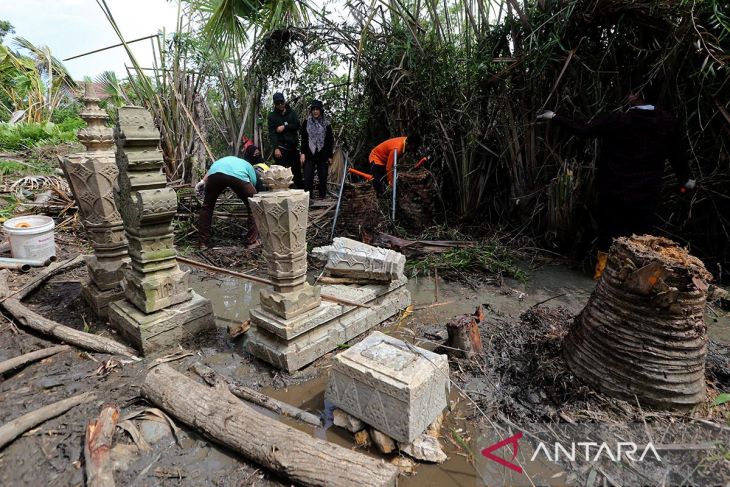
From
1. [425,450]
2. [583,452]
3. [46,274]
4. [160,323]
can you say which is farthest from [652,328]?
[46,274]

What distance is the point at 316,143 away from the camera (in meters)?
7.12

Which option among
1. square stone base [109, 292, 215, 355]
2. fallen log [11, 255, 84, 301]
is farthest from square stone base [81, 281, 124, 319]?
fallen log [11, 255, 84, 301]

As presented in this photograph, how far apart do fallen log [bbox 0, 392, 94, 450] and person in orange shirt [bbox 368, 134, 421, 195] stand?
481 cm

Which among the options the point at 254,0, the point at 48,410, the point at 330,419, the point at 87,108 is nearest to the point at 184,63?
the point at 254,0

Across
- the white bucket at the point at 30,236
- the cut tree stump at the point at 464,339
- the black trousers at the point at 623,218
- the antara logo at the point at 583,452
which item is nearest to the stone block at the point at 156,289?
the white bucket at the point at 30,236

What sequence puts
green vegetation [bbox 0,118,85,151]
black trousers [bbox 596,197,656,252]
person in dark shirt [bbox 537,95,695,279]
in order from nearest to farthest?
person in dark shirt [bbox 537,95,695,279] < black trousers [bbox 596,197,656,252] < green vegetation [bbox 0,118,85,151]

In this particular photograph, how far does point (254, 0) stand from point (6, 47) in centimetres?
1006

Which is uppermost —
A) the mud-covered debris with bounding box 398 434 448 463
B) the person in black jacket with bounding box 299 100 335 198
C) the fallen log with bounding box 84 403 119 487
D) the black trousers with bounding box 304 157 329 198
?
the person in black jacket with bounding box 299 100 335 198

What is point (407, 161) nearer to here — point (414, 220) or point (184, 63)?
point (414, 220)

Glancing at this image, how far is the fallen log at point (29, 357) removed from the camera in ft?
9.03

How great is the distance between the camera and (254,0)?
6.42 meters

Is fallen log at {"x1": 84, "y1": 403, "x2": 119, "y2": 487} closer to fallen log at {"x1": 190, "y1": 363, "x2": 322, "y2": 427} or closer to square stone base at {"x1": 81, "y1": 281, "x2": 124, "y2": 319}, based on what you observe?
fallen log at {"x1": 190, "y1": 363, "x2": 322, "y2": 427}

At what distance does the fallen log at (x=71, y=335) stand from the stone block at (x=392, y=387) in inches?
71.0

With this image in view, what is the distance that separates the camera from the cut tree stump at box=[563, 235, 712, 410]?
2.26 meters
